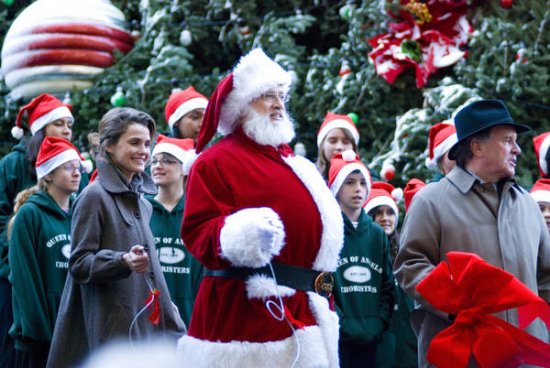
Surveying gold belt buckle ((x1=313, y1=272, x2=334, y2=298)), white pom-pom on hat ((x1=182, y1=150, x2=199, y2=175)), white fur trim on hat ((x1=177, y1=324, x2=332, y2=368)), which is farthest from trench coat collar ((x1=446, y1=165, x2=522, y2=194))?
white pom-pom on hat ((x1=182, y1=150, x2=199, y2=175))

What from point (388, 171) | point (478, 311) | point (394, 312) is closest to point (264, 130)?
point (478, 311)

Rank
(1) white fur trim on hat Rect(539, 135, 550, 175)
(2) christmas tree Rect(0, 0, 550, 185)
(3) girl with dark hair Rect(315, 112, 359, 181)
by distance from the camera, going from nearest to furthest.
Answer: (1) white fur trim on hat Rect(539, 135, 550, 175) → (3) girl with dark hair Rect(315, 112, 359, 181) → (2) christmas tree Rect(0, 0, 550, 185)

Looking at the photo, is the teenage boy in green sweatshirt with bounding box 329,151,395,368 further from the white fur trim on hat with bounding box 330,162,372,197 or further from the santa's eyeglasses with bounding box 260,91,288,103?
the santa's eyeglasses with bounding box 260,91,288,103

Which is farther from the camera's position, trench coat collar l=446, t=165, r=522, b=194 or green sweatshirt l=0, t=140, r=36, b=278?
green sweatshirt l=0, t=140, r=36, b=278

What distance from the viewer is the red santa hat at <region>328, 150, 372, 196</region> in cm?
723

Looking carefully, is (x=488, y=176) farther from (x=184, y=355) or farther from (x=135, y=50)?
(x=135, y=50)

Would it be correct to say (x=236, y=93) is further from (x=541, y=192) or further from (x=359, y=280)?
(x=541, y=192)

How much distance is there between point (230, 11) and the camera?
1103 centimetres

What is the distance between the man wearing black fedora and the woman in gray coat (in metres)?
1.42

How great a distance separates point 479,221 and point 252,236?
137 cm

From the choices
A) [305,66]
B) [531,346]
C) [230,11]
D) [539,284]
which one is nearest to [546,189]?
[539,284]

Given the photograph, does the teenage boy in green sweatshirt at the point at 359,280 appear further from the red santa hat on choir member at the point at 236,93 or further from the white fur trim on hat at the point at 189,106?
the red santa hat on choir member at the point at 236,93

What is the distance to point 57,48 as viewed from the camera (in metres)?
10.5

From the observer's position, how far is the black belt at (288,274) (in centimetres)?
480
